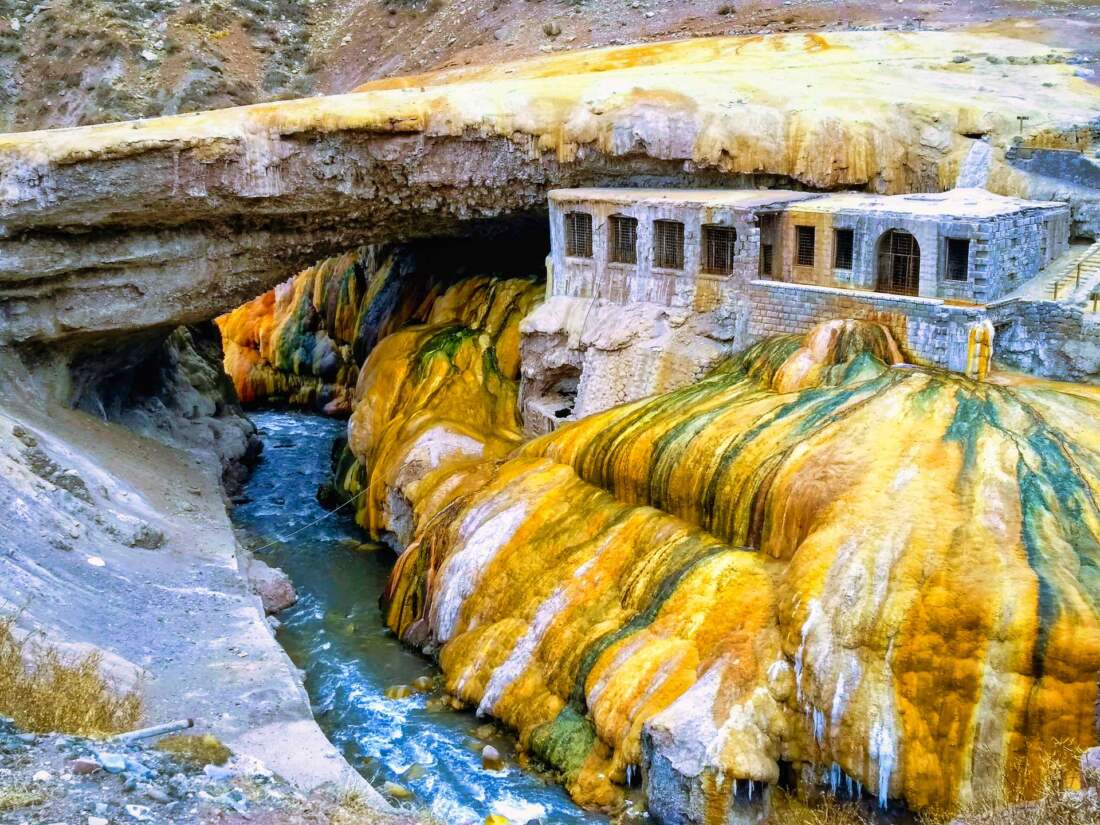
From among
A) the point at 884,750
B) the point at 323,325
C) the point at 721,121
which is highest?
the point at 721,121

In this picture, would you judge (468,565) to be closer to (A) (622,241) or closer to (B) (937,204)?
(A) (622,241)

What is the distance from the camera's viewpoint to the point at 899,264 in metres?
27.9

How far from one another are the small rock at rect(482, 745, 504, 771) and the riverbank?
127 inches

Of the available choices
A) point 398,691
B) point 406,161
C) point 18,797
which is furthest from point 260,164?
point 18,797

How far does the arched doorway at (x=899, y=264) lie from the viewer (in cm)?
2748

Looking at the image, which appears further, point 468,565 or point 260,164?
point 260,164

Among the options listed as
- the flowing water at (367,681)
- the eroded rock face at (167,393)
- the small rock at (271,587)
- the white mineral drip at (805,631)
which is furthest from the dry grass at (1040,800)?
the eroded rock face at (167,393)

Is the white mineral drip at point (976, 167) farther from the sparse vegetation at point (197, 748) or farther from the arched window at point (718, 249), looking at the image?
the sparse vegetation at point (197, 748)

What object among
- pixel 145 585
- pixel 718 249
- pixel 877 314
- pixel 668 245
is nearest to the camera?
pixel 145 585

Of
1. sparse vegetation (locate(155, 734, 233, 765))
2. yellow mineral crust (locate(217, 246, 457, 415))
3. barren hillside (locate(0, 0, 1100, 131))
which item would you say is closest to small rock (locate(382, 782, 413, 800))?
sparse vegetation (locate(155, 734, 233, 765))

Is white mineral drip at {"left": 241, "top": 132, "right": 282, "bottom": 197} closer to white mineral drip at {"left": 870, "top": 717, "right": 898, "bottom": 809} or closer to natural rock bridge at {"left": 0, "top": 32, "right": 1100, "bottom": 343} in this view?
natural rock bridge at {"left": 0, "top": 32, "right": 1100, "bottom": 343}

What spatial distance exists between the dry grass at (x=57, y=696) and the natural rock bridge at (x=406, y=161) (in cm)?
1309

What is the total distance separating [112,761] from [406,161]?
19.8 metres

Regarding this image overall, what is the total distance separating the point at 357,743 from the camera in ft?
79.6
